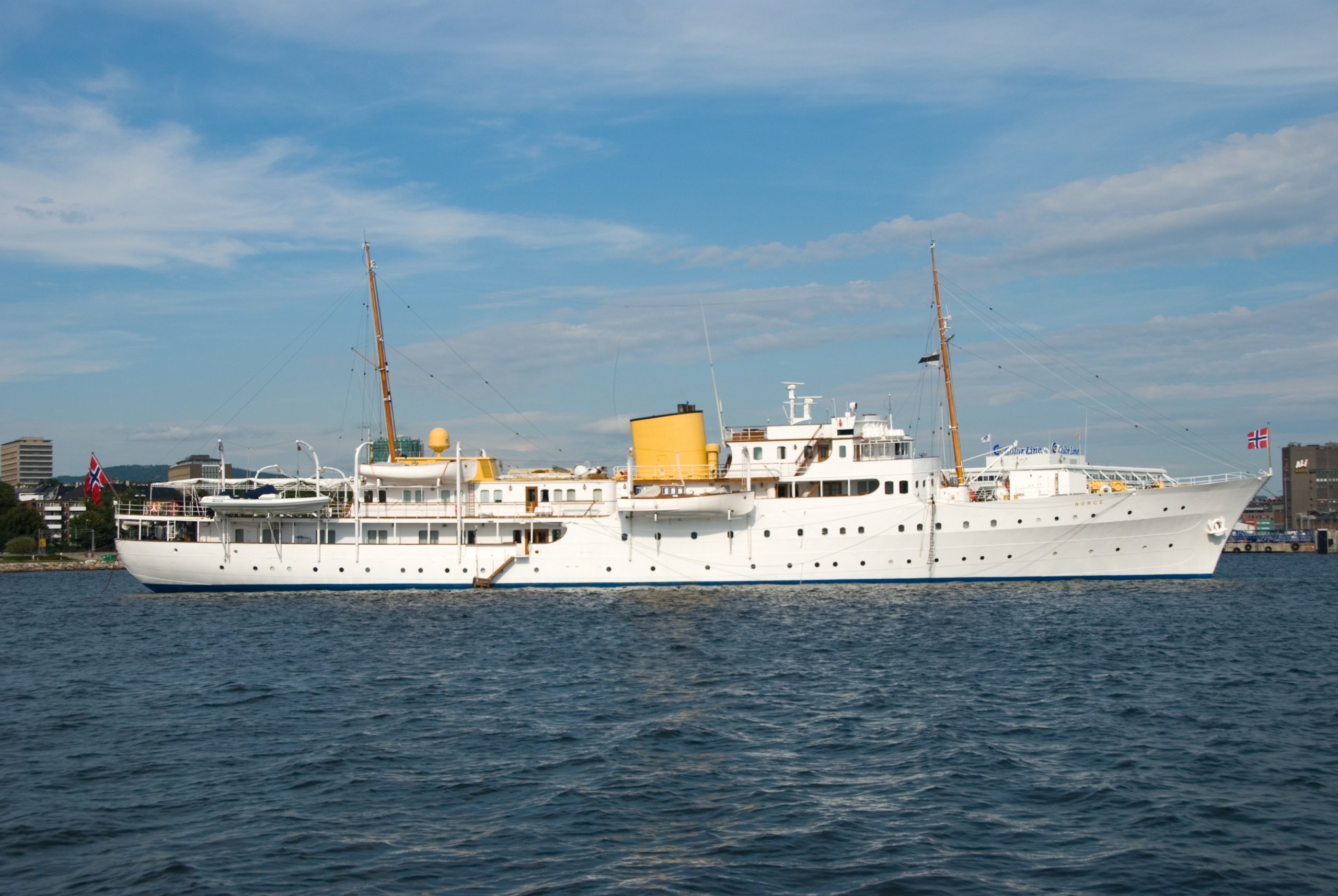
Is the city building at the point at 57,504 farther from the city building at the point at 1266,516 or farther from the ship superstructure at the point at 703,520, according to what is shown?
the city building at the point at 1266,516

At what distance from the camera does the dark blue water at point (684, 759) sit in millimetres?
10750

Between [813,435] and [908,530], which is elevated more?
[813,435]

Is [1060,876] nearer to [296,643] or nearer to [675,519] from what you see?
[296,643]

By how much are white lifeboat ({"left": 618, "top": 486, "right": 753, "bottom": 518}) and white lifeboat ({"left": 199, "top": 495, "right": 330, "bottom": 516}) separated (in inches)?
457

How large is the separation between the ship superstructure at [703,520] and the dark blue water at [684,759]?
304 inches

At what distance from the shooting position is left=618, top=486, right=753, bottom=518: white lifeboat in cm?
3653

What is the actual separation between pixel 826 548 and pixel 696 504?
16.5 ft

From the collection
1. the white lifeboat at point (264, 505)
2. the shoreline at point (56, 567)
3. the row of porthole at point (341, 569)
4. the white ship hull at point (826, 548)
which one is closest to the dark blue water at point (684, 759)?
the white ship hull at point (826, 548)

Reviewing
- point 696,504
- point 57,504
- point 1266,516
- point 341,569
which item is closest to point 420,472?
point 341,569

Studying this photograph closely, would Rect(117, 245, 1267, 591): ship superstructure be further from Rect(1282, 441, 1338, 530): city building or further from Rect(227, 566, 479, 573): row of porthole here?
Rect(1282, 441, 1338, 530): city building

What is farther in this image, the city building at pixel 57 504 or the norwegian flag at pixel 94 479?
the city building at pixel 57 504

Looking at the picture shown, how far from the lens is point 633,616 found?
30.0 meters

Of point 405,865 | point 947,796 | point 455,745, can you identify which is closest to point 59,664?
point 455,745

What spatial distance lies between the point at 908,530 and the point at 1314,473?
12152cm
